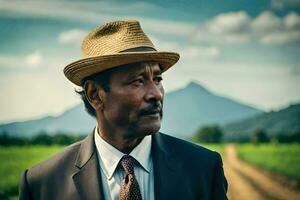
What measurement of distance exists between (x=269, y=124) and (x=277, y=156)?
0.66m

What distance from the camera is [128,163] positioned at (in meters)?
2.07

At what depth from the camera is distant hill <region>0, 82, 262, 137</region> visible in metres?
6.55

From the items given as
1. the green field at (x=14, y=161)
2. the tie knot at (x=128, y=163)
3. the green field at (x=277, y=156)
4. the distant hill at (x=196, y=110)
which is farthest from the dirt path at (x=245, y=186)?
the tie knot at (x=128, y=163)

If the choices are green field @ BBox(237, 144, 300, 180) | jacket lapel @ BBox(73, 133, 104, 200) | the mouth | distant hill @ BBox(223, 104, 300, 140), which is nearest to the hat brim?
the mouth

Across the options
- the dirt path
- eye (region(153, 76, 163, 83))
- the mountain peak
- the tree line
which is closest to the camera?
eye (region(153, 76, 163, 83))

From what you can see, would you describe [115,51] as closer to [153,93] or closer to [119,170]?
[153,93]

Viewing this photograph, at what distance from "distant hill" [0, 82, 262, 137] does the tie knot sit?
3.93 meters

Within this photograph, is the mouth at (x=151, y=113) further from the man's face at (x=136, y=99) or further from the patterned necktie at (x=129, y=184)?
the patterned necktie at (x=129, y=184)

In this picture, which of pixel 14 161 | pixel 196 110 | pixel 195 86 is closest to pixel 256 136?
pixel 196 110

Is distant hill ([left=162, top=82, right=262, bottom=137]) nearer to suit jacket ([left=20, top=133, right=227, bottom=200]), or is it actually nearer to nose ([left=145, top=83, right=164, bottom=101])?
suit jacket ([left=20, top=133, right=227, bottom=200])

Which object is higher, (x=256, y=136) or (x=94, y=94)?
(x=94, y=94)

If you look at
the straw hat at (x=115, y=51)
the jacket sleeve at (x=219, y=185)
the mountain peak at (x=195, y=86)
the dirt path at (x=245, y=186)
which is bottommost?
the dirt path at (x=245, y=186)

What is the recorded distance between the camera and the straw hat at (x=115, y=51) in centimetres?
201

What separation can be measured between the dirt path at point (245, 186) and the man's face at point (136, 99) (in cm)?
633
